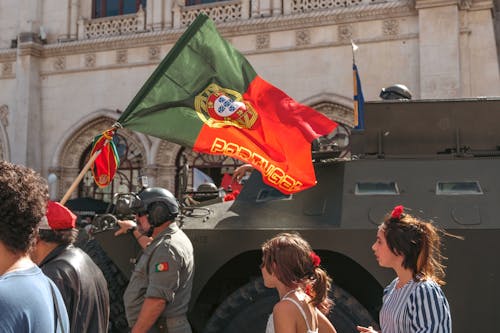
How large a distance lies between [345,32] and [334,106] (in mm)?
1819

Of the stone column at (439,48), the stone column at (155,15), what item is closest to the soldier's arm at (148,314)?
the stone column at (439,48)

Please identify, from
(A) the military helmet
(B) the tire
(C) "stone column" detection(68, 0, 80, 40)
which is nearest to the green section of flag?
(B) the tire

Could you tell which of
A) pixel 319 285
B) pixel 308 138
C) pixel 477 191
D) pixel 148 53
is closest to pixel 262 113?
pixel 308 138

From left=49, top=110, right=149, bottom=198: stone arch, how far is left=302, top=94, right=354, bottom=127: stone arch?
5.69 meters

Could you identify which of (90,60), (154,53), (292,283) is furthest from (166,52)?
(292,283)

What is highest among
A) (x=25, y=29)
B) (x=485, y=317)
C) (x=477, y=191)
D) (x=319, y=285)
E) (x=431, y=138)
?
(x=25, y=29)

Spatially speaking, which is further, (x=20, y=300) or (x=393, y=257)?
(x=393, y=257)

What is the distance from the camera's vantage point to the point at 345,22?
15070mm

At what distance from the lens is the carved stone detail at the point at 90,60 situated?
1828 centimetres

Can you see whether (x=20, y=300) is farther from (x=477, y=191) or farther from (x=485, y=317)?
(x=477, y=191)

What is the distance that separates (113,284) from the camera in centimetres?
505

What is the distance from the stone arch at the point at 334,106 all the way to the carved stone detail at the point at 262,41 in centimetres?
189

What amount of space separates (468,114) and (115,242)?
3190mm

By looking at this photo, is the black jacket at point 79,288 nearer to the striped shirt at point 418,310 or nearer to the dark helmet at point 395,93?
the striped shirt at point 418,310
